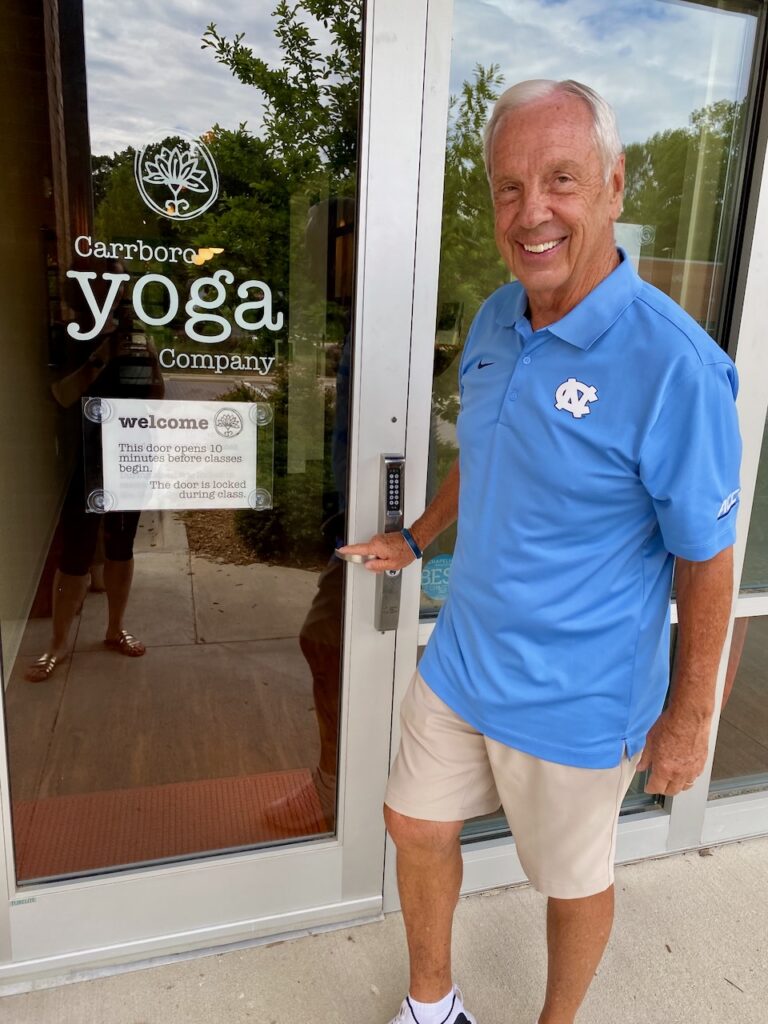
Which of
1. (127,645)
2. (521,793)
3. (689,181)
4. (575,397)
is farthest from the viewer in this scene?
(689,181)

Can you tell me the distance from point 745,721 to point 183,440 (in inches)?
87.1

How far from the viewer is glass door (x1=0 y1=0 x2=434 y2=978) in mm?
1677

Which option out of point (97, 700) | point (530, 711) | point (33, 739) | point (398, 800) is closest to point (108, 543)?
point (97, 700)

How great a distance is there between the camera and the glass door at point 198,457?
5.50ft

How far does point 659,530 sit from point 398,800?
79cm

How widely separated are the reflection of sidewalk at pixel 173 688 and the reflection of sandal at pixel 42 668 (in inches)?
0.7

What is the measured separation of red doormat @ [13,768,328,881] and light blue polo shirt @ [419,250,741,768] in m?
0.80

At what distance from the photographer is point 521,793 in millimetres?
1585

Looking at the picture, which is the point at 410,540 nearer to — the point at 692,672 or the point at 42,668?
the point at 692,672

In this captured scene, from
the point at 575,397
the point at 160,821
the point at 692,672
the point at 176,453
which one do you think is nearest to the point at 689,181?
the point at 575,397

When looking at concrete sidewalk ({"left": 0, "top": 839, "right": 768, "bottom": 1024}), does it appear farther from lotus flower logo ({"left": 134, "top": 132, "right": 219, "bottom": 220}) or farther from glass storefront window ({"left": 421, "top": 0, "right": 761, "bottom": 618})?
lotus flower logo ({"left": 134, "top": 132, "right": 219, "bottom": 220})

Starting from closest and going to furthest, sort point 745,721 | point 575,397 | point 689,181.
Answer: point 575,397 < point 689,181 < point 745,721

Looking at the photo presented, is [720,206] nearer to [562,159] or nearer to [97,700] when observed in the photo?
[562,159]

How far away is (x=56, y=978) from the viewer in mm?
1992
